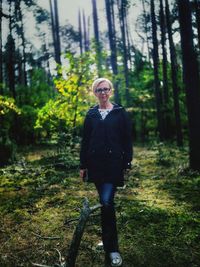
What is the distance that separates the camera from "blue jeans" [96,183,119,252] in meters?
3.65

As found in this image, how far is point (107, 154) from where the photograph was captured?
3680 millimetres

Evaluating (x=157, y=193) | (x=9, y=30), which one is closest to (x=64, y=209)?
(x=157, y=193)

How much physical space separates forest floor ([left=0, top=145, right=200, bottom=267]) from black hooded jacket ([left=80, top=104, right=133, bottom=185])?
519 millimetres

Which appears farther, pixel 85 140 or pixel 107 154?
pixel 85 140

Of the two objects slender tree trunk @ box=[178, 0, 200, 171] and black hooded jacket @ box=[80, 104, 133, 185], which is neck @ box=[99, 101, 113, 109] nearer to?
black hooded jacket @ box=[80, 104, 133, 185]

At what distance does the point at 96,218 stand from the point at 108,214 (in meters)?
1.70

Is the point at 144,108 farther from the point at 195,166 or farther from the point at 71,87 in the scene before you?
the point at 195,166

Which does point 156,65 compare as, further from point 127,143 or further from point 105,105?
point 127,143

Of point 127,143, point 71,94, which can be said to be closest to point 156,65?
Answer: point 71,94

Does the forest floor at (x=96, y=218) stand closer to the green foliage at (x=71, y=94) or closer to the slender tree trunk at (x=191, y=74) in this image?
the slender tree trunk at (x=191, y=74)

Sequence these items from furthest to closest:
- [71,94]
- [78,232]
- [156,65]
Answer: [156,65] < [71,94] < [78,232]

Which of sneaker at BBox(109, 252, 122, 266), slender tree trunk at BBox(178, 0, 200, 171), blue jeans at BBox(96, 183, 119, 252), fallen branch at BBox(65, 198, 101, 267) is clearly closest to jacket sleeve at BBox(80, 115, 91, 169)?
blue jeans at BBox(96, 183, 119, 252)

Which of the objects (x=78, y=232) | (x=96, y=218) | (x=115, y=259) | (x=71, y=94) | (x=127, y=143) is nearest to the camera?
(x=78, y=232)

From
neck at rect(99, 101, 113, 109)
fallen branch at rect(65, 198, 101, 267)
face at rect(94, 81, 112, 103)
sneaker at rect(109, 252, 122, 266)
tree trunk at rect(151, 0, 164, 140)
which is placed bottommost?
sneaker at rect(109, 252, 122, 266)
